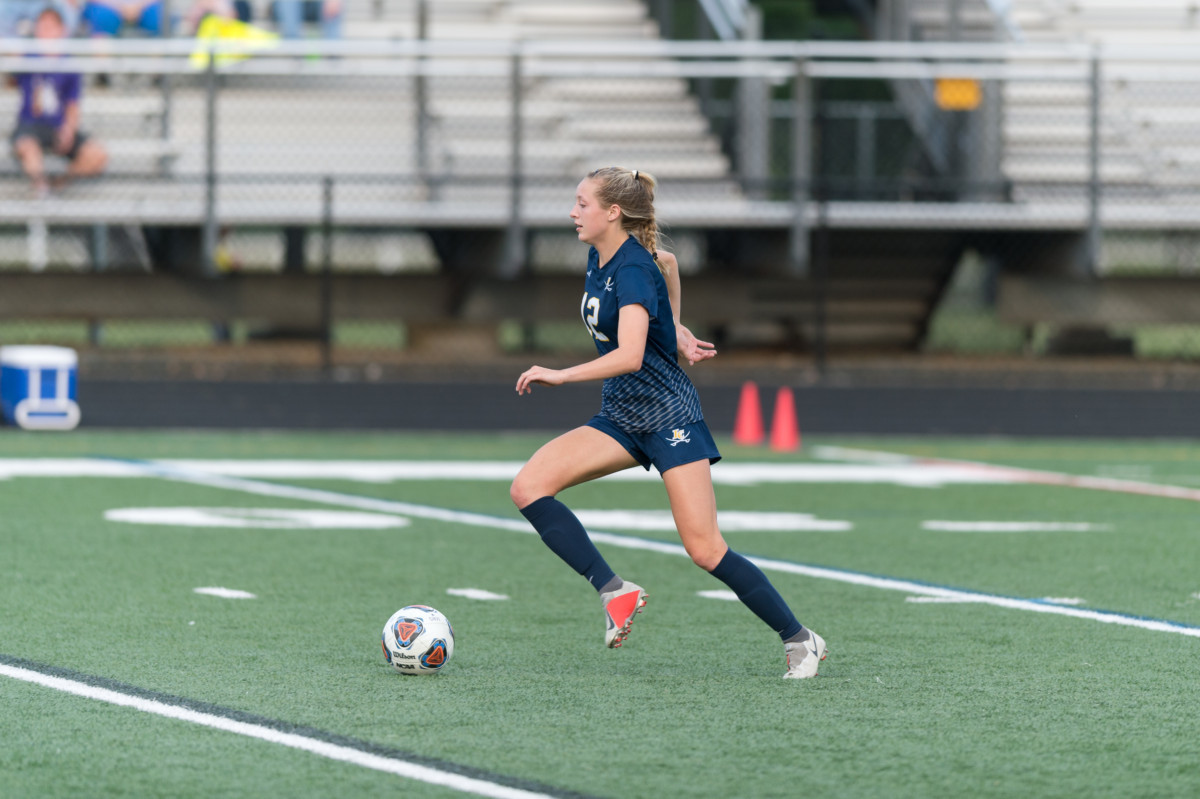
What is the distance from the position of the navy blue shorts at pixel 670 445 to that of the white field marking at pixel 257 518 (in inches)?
173

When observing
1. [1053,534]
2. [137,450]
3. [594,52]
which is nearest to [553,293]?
[594,52]

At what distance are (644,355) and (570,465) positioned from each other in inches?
17.9

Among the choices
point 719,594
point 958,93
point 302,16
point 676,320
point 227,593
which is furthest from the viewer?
point 302,16

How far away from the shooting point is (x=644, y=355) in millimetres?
6113

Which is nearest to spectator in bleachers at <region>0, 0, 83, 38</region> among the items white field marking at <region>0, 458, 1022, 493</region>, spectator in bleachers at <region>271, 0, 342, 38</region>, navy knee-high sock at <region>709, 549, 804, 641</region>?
spectator in bleachers at <region>271, 0, 342, 38</region>

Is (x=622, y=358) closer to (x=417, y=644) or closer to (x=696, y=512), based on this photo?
(x=696, y=512)

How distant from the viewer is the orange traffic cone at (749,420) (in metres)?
15.8

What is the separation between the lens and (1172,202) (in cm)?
1836

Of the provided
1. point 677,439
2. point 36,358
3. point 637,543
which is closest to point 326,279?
point 36,358

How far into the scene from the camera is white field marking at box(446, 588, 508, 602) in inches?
310

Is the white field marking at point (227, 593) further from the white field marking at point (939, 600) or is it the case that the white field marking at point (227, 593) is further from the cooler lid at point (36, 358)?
the cooler lid at point (36, 358)

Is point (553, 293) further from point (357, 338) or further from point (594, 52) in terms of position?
point (357, 338)

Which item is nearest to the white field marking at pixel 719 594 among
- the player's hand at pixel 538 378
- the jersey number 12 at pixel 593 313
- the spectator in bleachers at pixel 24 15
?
the jersey number 12 at pixel 593 313

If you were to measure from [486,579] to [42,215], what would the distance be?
32.8 feet
